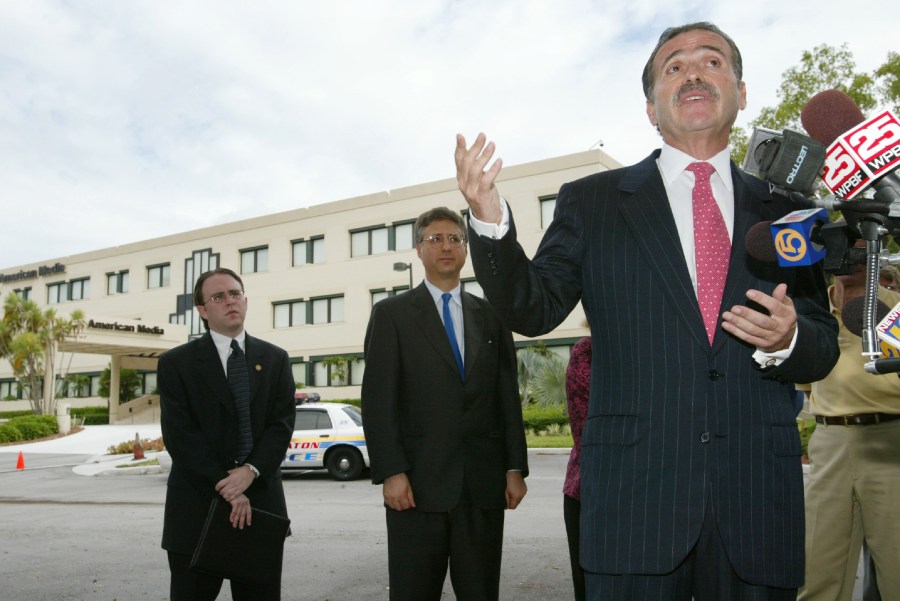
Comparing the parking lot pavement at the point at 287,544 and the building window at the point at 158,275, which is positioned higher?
the building window at the point at 158,275

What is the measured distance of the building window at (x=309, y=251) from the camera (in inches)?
1710

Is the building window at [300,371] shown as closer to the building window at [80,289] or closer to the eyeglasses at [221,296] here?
the building window at [80,289]

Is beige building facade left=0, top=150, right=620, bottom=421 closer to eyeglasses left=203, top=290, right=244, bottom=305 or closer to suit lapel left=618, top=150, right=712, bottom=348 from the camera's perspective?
eyeglasses left=203, top=290, right=244, bottom=305

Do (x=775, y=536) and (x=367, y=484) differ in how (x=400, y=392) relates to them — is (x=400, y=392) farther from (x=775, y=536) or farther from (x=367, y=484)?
(x=367, y=484)

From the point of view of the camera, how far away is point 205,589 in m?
4.16

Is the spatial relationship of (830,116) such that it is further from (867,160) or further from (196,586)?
(196,586)

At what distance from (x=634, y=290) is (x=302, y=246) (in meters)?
43.0

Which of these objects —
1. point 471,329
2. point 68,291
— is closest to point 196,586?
point 471,329

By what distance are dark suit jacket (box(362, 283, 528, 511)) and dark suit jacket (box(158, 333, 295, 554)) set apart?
0.74 meters

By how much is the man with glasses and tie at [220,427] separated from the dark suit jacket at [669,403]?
2.48m

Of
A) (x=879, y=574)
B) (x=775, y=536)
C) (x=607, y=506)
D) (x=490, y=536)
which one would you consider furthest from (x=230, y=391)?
(x=879, y=574)

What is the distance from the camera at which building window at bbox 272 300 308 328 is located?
44.0 metres

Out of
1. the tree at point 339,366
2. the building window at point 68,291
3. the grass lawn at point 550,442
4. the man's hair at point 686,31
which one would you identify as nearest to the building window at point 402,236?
the tree at point 339,366

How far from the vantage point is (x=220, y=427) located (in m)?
4.35
